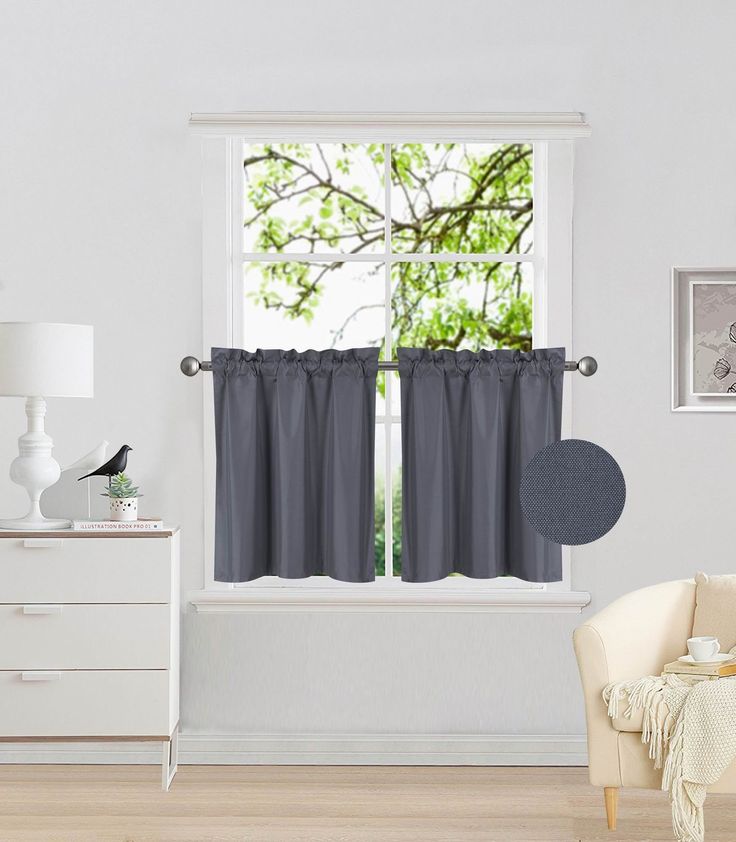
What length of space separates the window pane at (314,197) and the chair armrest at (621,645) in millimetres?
1908

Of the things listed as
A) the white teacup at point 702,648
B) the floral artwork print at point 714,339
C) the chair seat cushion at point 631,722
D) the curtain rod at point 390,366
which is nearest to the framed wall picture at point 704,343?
the floral artwork print at point 714,339

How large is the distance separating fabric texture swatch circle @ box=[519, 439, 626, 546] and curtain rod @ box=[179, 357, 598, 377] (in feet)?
0.86

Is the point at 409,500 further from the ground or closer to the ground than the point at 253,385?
closer to the ground

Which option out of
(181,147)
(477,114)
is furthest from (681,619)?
(181,147)

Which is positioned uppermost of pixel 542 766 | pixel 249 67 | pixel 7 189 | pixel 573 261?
pixel 249 67

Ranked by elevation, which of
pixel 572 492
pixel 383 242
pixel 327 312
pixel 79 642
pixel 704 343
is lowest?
pixel 79 642

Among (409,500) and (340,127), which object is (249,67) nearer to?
(340,127)

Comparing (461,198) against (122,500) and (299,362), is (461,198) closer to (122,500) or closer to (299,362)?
(299,362)

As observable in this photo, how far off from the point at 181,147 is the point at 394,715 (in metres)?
2.20

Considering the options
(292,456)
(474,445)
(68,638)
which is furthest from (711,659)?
(68,638)

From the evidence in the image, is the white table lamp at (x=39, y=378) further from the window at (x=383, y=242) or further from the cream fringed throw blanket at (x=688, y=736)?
the cream fringed throw blanket at (x=688, y=736)

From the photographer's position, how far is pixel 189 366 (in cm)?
301

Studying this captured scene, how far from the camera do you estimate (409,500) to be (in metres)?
3.11

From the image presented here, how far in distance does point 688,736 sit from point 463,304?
2388mm
